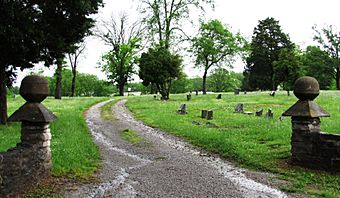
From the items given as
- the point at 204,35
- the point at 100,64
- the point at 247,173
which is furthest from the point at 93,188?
the point at 100,64

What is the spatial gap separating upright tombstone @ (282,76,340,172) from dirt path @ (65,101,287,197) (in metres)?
1.66

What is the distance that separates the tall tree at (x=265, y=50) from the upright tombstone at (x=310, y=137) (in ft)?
170

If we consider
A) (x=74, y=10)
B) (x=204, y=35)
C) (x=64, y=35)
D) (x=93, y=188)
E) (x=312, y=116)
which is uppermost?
(x=204, y=35)

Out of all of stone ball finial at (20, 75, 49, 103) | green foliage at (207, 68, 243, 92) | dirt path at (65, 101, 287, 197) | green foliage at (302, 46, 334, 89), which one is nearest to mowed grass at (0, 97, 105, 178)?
dirt path at (65, 101, 287, 197)

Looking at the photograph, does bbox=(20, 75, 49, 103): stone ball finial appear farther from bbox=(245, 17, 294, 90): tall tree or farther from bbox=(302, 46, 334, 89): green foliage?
bbox=(302, 46, 334, 89): green foliage

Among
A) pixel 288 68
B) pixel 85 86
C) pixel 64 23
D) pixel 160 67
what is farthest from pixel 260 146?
pixel 85 86

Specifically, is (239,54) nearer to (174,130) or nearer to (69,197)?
(174,130)

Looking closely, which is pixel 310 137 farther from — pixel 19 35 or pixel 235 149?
pixel 19 35

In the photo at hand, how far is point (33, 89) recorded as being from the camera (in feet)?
22.2

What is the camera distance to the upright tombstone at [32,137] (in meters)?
6.10

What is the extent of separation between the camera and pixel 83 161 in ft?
27.3

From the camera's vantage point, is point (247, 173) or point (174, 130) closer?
point (247, 173)

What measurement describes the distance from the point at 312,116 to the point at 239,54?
133ft

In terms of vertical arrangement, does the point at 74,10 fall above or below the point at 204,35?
below
